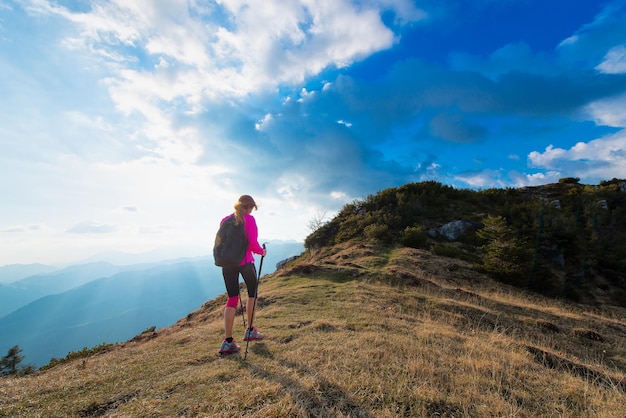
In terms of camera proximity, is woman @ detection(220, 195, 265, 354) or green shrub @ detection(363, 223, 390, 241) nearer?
woman @ detection(220, 195, 265, 354)

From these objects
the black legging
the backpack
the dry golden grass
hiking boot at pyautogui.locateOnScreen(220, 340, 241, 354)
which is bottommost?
the dry golden grass

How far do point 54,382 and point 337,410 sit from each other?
18.3ft

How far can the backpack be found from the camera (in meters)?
6.36

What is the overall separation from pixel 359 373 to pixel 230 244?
3.62 metres

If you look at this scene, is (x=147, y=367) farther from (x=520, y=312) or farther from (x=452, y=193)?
(x=452, y=193)

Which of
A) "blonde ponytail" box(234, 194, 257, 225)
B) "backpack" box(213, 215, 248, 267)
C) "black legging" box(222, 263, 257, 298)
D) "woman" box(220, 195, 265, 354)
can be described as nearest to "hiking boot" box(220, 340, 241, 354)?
"woman" box(220, 195, 265, 354)

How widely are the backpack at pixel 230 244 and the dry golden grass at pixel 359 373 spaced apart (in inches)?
78.9

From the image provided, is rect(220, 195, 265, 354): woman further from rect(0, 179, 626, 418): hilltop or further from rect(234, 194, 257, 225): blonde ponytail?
rect(0, 179, 626, 418): hilltop

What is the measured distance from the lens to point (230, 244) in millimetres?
6402

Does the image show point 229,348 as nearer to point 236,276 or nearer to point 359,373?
point 236,276

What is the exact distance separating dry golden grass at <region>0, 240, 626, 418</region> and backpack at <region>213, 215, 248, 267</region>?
200 cm

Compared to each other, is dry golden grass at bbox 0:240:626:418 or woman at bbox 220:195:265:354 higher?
woman at bbox 220:195:265:354

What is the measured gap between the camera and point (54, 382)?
18.0ft

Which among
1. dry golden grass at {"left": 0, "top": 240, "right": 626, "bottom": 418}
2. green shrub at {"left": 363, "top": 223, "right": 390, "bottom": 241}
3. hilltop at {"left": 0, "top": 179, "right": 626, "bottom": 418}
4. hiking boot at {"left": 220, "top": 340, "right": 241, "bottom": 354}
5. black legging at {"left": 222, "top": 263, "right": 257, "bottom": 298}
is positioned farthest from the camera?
green shrub at {"left": 363, "top": 223, "right": 390, "bottom": 241}
